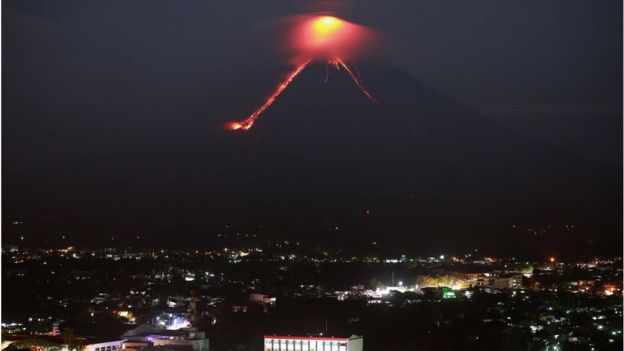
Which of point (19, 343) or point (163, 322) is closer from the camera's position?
point (19, 343)

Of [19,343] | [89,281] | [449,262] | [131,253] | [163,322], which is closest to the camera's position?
[19,343]

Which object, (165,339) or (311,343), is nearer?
(311,343)

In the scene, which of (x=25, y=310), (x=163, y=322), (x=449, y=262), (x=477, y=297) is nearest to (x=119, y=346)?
(x=163, y=322)

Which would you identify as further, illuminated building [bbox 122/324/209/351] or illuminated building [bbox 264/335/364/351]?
illuminated building [bbox 122/324/209/351]

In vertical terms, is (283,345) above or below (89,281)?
below

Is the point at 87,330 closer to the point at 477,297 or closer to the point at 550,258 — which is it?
the point at 477,297

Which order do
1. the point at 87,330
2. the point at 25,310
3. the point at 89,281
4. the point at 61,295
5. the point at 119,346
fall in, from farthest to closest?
the point at 89,281, the point at 61,295, the point at 25,310, the point at 87,330, the point at 119,346

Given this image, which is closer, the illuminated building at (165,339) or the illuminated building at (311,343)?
the illuminated building at (311,343)
